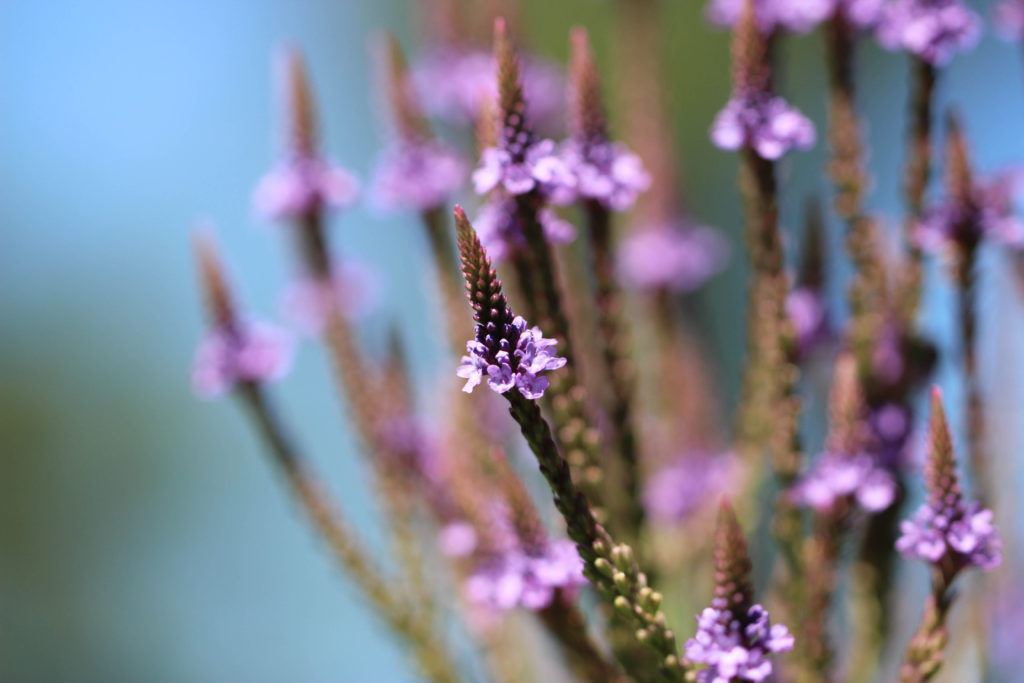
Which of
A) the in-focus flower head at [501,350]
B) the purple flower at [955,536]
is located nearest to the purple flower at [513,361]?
the in-focus flower head at [501,350]

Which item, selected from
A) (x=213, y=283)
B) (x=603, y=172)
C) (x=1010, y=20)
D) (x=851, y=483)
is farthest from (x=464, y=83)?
(x=851, y=483)

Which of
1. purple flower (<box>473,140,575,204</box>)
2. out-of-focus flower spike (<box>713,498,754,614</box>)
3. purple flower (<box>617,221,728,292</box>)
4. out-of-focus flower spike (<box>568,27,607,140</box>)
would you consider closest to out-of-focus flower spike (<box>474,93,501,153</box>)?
purple flower (<box>473,140,575,204</box>)

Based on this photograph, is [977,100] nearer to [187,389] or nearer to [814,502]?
[814,502]

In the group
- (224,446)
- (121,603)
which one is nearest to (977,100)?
(224,446)

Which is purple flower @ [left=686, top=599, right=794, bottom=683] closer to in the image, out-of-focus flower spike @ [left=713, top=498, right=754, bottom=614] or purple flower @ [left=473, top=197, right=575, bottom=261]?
out-of-focus flower spike @ [left=713, top=498, right=754, bottom=614]

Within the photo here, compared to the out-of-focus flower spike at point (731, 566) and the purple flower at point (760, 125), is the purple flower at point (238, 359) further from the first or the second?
the out-of-focus flower spike at point (731, 566)
